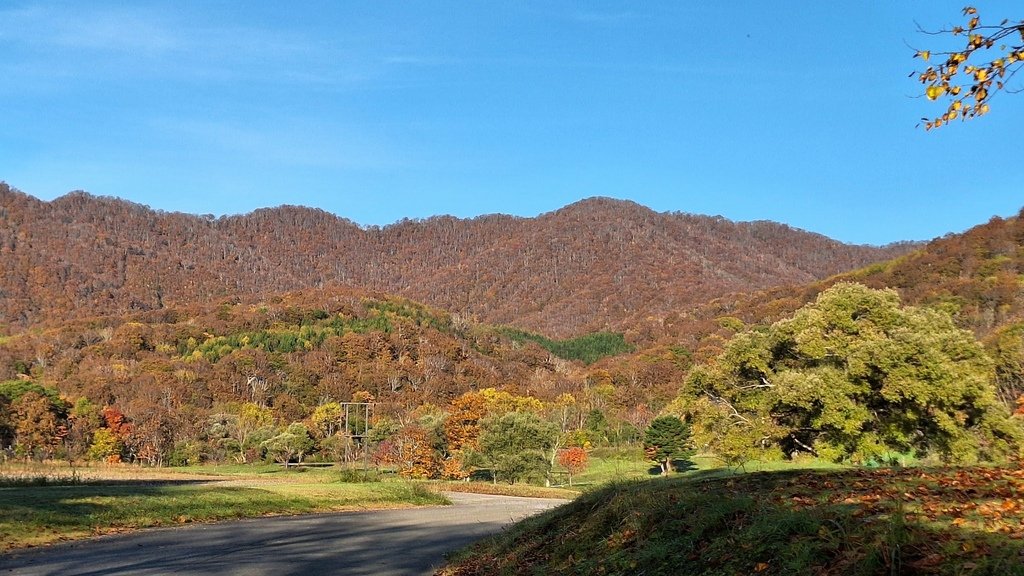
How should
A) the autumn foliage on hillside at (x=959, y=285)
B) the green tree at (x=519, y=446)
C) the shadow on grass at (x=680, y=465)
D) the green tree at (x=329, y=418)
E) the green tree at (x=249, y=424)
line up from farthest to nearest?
1. the green tree at (x=329, y=418)
2. the autumn foliage on hillside at (x=959, y=285)
3. the green tree at (x=249, y=424)
4. the shadow on grass at (x=680, y=465)
5. the green tree at (x=519, y=446)

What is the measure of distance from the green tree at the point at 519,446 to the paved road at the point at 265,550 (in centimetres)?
3492

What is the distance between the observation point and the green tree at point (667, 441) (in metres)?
75.6

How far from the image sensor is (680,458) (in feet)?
257

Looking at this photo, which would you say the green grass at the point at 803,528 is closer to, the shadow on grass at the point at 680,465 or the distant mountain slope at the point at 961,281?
the shadow on grass at the point at 680,465

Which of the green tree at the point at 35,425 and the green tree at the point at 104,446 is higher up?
the green tree at the point at 35,425

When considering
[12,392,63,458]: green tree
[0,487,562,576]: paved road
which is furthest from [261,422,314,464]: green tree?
[0,487,562,576]: paved road

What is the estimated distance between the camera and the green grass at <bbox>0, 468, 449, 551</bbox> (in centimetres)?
1741

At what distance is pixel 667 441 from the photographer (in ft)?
249

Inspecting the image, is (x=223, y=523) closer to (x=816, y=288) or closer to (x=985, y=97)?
(x=985, y=97)

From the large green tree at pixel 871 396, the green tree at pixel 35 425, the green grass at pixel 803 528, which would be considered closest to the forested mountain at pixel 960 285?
the large green tree at pixel 871 396

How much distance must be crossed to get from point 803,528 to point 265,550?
469 inches

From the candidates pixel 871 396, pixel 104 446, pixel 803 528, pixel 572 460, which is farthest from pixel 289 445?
pixel 803 528

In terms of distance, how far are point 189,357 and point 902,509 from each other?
179 m

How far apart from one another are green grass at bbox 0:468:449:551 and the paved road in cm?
114
